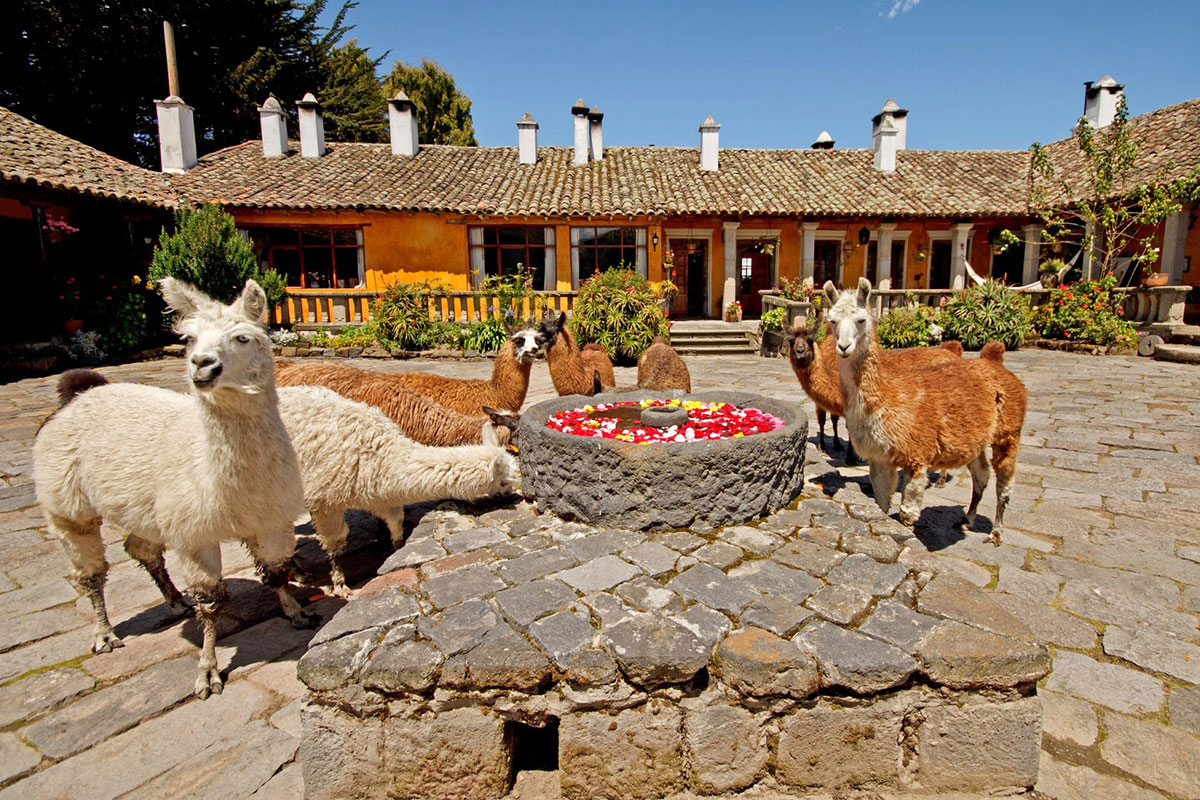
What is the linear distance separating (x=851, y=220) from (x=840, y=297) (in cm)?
1705

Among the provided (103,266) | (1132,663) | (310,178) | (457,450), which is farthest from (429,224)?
(1132,663)

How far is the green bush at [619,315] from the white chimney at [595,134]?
877cm

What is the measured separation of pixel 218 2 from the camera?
2120cm

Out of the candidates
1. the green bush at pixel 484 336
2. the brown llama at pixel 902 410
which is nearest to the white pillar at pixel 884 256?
the green bush at pixel 484 336

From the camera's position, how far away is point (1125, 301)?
1505 cm

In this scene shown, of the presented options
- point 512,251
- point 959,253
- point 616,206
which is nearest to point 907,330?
point 959,253

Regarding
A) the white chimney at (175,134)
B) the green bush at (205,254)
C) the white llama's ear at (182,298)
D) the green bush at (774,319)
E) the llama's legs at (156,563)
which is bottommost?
the llama's legs at (156,563)

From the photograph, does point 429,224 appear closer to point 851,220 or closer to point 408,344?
point 408,344

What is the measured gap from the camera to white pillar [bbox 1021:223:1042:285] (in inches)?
730

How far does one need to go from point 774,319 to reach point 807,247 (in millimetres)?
5231

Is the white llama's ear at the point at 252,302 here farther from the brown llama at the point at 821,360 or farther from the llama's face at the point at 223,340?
the brown llama at the point at 821,360

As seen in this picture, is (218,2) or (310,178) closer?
(310,178)

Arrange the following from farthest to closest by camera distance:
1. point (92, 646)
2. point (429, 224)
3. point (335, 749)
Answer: point (429, 224), point (92, 646), point (335, 749)

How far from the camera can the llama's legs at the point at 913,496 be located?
3.87 meters
